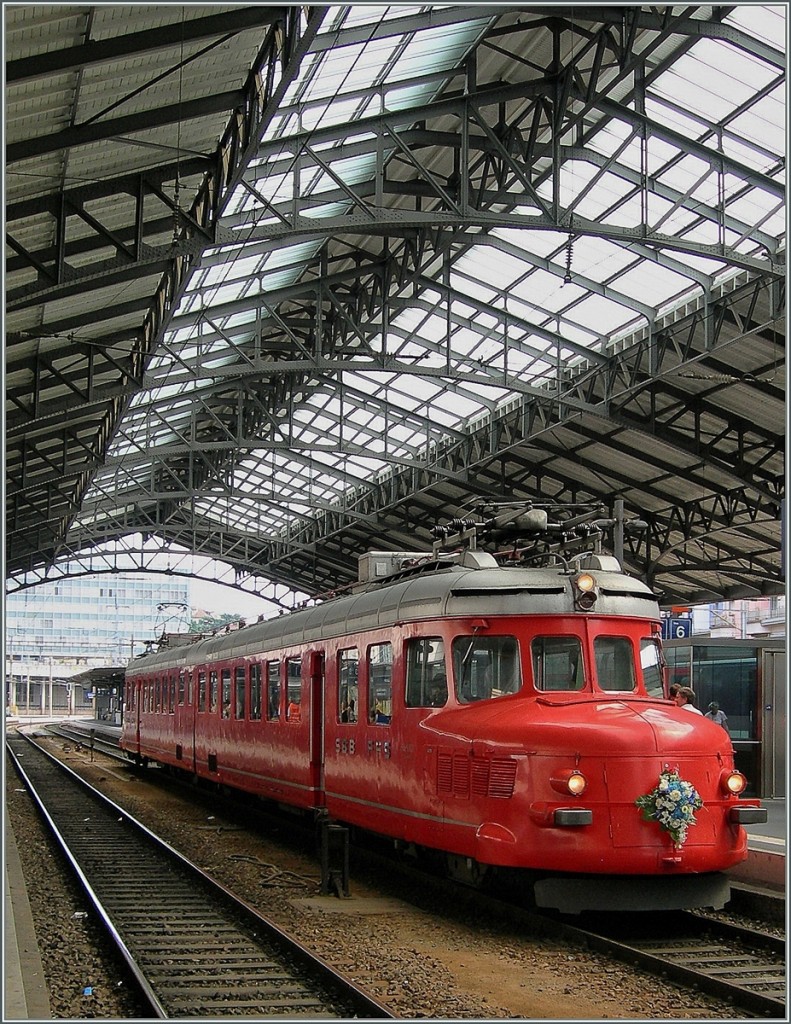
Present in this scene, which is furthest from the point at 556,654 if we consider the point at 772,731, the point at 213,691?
the point at 213,691

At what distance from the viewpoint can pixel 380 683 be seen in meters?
12.4

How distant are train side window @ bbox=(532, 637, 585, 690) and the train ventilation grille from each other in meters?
0.97

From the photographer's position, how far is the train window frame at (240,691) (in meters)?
19.0

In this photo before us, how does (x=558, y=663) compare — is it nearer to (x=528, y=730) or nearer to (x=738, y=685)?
(x=528, y=730)

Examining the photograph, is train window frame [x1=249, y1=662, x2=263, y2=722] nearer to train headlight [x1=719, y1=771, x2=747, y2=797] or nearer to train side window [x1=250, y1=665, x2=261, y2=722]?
train side window [x1=250, y1=665, x2=261, y2=722]

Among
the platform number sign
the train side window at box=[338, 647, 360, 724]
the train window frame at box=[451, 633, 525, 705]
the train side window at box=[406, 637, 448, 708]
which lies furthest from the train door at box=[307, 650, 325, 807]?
the platform number sign

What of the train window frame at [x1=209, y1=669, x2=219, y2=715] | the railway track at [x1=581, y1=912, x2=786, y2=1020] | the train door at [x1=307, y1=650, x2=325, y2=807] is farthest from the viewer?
the train window frame at [x1=209, y1=669, x2=219, y2=715]

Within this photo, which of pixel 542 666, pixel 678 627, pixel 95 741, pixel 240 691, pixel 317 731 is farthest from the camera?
pixel 95 741

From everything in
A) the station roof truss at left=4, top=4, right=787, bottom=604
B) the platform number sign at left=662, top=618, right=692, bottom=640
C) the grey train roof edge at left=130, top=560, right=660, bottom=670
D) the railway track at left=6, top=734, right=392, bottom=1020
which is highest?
the station roof truss at left=4, top=4, right=787, bottom=604

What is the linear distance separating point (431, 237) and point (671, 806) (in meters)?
16.5

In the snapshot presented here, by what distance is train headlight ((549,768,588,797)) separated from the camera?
9391 millimetres

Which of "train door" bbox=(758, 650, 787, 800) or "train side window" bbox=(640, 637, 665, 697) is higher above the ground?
"train side window" bbox=(640, 637, 665, 697)

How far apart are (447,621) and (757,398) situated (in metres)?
17.3

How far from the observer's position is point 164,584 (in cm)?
11712
